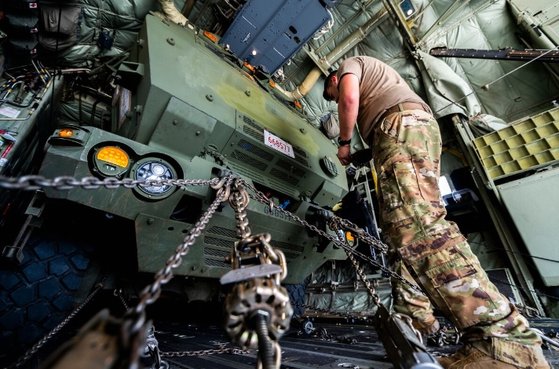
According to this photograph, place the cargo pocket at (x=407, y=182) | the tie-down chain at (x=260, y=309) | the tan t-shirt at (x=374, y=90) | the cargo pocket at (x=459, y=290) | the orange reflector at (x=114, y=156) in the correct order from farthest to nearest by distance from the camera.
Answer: the tan t-shirt at (x=374, y=90), the orange reflector at (x=114, y=156), the cargo pocket at (x=407, y=182), the cargo pocket at (x=459, y=290), the tie-down chain at (x=260, y=309)

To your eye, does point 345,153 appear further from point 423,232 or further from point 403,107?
point 423,232

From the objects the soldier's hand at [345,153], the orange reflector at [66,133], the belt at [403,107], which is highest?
the belt at [403,107]

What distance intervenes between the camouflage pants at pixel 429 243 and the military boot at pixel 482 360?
0.02 meters

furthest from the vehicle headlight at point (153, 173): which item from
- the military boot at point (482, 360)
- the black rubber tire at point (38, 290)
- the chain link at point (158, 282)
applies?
the military boot at point (482, 360)

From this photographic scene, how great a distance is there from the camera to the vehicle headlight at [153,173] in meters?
1.66

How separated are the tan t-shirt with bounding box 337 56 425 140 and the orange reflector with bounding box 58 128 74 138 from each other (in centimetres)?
194

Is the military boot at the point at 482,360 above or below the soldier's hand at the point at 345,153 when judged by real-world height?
below

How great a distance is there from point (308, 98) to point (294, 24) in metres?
2.57

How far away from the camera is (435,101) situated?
568 cm

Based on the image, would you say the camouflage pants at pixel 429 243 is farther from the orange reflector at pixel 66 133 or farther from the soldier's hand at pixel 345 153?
the orange reflector at pixel 66 133

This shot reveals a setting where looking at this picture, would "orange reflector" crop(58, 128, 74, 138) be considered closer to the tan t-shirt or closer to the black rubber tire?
the black rubber tire

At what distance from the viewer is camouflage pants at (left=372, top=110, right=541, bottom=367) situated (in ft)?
3.56

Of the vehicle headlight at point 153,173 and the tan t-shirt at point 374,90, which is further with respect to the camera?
the tan t-shirt at point 374,90

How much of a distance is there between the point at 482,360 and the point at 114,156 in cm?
222
